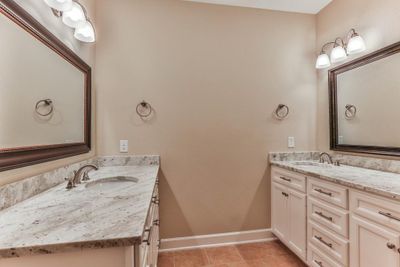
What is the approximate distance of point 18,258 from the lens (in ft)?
2.23

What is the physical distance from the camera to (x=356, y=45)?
1.94 m

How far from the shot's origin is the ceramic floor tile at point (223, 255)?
207 cm

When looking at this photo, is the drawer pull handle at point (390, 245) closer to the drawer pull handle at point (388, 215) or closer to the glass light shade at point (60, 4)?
the drawer pull handle at point (388, 215)

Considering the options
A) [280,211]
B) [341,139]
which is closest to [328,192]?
[280,211]

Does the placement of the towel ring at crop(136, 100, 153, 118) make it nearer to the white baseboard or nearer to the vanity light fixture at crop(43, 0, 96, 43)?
the vanity light fixture at crop(43, 0, 96, 43)

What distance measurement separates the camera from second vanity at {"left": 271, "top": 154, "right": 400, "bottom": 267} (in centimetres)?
122

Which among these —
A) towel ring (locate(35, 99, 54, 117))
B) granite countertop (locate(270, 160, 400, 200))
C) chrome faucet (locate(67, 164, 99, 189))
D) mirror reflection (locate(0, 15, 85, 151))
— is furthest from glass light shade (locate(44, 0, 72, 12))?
granite countertop (locate(270, 160, 400, 200))

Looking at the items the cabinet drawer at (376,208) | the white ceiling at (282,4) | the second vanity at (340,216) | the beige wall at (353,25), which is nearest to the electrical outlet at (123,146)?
the second vanity at (340,216)

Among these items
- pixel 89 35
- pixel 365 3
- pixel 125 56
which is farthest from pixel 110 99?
pixel 365 3

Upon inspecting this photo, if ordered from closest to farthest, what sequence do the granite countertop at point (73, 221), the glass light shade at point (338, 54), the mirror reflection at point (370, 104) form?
the granite countertop at point (73, 221)
the mirror reflection at point (370, 104)
the glass light shade at point (338, 54)

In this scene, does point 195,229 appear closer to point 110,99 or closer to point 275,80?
point 110,99

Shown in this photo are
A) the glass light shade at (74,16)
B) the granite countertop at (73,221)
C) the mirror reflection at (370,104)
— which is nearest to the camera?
the granite countertop at (73,221)

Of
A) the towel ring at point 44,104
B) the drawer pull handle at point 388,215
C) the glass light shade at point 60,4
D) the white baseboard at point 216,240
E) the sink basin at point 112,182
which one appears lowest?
the white baseboard at point 216,240

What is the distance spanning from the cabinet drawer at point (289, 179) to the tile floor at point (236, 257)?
71 centimetres
